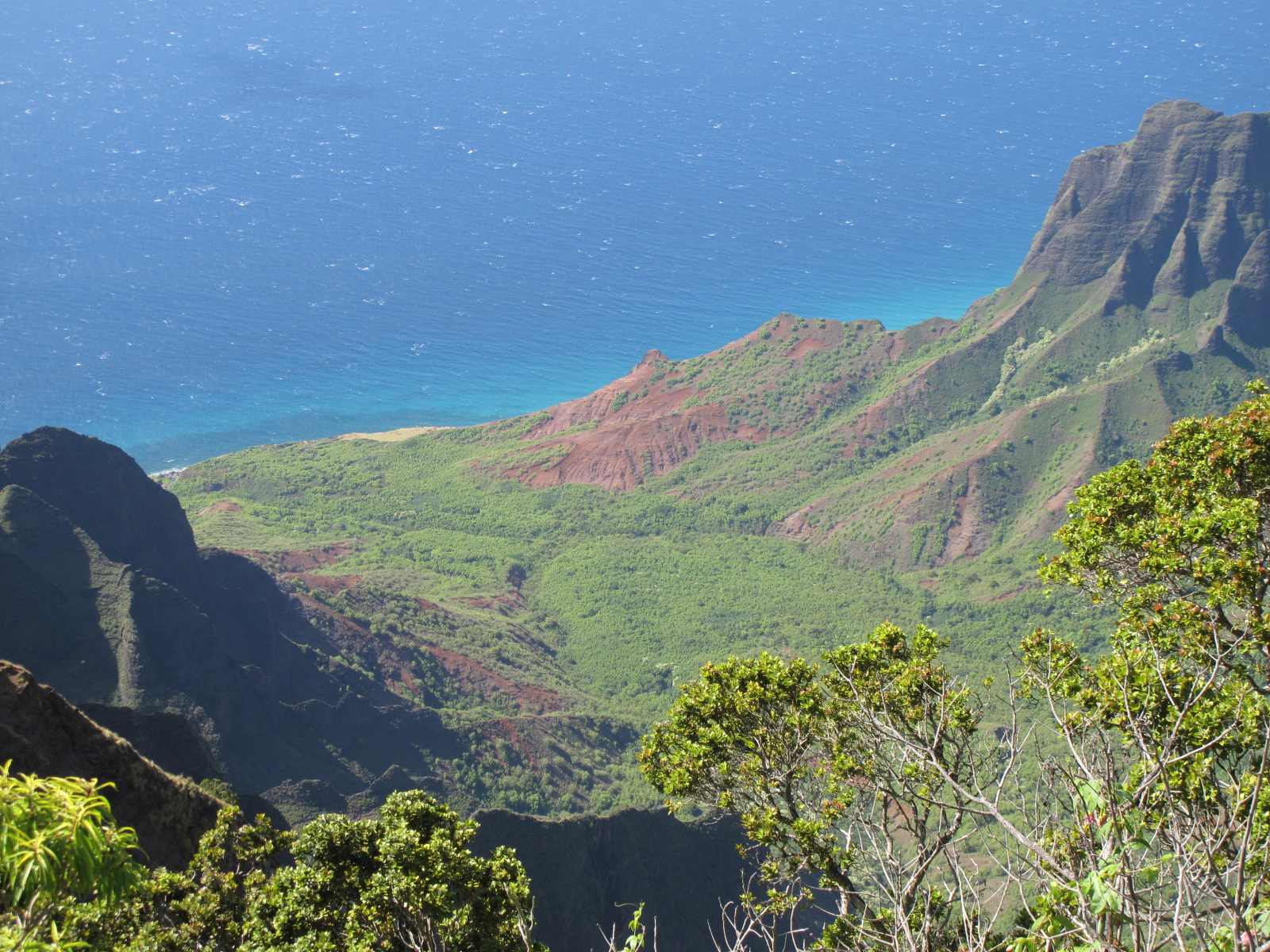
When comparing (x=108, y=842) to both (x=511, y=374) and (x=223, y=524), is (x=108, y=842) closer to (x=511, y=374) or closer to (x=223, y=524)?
(x=223, y=524)

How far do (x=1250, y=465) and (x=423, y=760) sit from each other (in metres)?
52.7

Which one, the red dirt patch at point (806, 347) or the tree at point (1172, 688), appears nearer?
the tree at point (1172, 688)

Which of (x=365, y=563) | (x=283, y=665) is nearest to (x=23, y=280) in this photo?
(x=365, y=563)

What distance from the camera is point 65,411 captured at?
14712 cm

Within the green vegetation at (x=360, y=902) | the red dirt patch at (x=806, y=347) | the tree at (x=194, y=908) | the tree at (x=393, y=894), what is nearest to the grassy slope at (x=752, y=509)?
the red dirt patch at (x=806, y=347)

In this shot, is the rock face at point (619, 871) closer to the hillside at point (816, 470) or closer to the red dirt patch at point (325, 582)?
the hillside at point (816, 470)

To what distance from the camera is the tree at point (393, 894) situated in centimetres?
1877

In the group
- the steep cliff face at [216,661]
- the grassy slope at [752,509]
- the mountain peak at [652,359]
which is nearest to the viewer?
the steep cliff face at [216,661]

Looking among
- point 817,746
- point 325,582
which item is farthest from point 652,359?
point 817,746

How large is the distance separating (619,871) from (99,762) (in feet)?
82.5

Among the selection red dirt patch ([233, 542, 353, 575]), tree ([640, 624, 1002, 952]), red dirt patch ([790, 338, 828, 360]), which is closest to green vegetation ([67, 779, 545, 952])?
tree ([640, 624, 1002, 952])

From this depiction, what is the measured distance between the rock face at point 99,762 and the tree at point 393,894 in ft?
55.9

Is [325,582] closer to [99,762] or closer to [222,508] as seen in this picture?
[222,508]

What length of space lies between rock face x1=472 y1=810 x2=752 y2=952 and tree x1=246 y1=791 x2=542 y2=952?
27.9 metres
